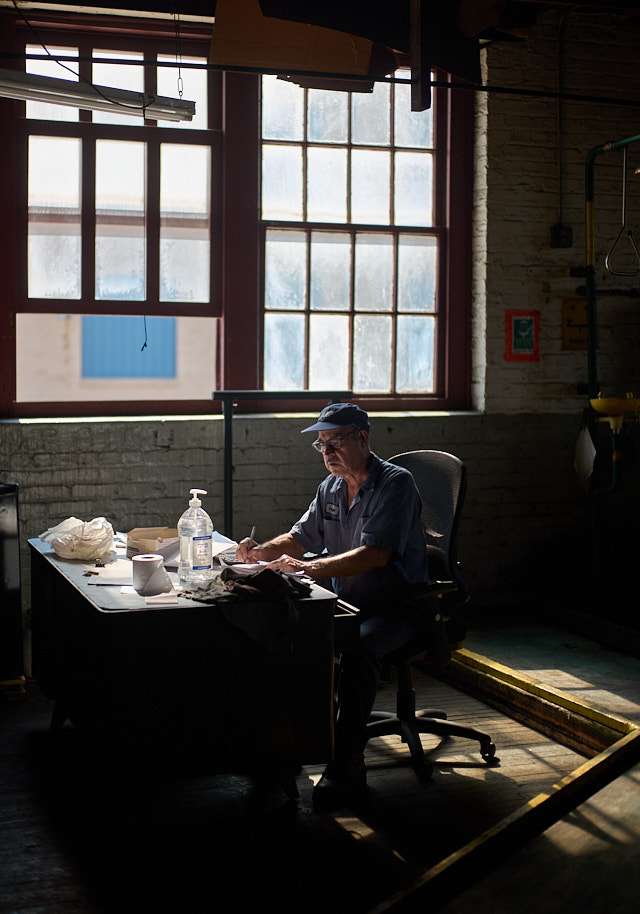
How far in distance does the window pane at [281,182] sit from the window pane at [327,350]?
24.2 inches

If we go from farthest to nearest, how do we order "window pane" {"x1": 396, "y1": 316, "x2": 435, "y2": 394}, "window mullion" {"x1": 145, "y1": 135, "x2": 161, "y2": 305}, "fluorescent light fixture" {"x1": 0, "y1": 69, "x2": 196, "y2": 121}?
"window pane" {"x1": 396, "y1": 316, "x2": 435, "y2": 394}, "window mullion" {"x1": 145, "y1": 135, "x2": 161, "y2": 305}, "fluorescent light fixture" {"x1": 0, "y1": 69, "x2": 196, "y2": 121}

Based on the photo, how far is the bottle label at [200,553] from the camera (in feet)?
10.7

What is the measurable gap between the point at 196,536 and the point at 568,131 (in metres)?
3.76

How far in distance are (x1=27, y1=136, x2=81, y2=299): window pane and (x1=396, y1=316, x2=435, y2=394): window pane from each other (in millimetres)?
1883

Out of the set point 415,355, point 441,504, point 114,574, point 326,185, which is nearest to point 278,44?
point 326,185

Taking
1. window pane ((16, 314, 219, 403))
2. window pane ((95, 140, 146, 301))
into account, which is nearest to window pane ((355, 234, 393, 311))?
window pane ((95, 140, 146, 301))

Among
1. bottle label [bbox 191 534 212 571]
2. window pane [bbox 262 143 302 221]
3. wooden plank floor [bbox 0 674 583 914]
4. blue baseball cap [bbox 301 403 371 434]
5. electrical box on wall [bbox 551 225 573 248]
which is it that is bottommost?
wooden plank floor [bbox 0 674 583 914]

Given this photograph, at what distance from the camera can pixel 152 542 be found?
3.65 m

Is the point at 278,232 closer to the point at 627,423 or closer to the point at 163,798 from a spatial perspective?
the point at 627,423

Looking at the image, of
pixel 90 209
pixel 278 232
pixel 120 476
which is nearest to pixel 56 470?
pixel 120 476

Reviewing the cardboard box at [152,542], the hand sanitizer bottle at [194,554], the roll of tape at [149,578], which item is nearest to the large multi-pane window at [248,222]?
the cardboard box at [152,542]

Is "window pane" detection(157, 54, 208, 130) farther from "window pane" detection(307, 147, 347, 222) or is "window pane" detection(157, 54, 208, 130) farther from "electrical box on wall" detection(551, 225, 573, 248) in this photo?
"electrical box on wall" detection(551, 225, 573, 248)

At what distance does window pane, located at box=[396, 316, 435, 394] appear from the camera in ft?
18.9

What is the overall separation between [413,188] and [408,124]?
363 mm
